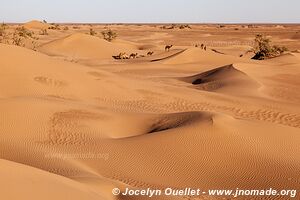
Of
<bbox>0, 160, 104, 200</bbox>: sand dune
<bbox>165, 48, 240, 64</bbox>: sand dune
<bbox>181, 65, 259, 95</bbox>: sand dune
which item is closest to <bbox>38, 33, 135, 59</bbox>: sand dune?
<bbox>165, 48, 240, 64</bbox>: sand dune

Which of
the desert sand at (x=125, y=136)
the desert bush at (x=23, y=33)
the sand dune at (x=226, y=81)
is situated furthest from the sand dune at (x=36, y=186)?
the desert bush at (x=23, y=33)

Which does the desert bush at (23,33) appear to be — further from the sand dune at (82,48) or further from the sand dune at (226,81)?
the sand dune at (226,81)

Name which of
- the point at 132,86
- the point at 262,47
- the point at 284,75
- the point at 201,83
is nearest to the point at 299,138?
the point at 132,86

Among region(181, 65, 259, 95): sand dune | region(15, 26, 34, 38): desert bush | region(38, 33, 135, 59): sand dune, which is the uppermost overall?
region(15, 26, 34, 38): desert bush

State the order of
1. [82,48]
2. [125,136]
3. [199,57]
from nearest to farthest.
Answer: [125,136], [199,57], [82,48]

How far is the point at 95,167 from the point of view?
778cm

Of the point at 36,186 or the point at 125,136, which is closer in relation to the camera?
the point at 36,186

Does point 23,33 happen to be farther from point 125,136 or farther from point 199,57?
point 125,136

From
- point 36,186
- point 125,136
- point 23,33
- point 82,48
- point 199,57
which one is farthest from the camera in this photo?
point 23,33

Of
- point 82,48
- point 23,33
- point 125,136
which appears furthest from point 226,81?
point 23,33

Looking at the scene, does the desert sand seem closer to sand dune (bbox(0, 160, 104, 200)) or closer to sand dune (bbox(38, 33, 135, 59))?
sand dune (bbox(0, 160, 104, 200))

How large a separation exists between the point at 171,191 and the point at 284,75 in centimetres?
1586

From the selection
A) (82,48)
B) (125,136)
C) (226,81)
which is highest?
(82,48)

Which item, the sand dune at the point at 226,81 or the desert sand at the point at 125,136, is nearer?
the desert sand at the point at 125,136
